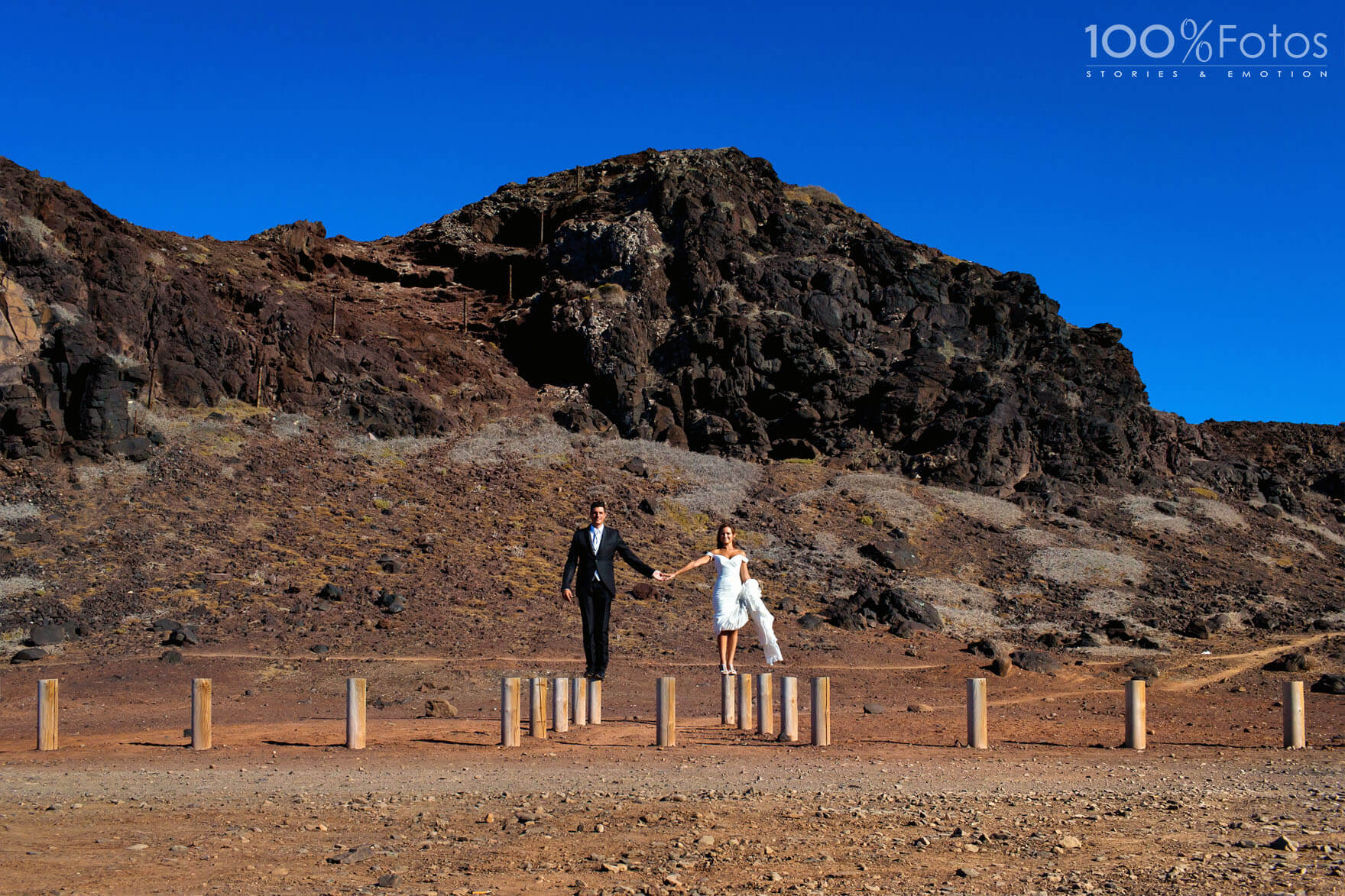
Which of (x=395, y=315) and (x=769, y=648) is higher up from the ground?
(x=395, y=315)

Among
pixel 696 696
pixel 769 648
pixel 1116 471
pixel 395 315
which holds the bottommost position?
pixel 696 696

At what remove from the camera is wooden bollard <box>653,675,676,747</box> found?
12484 millimetres

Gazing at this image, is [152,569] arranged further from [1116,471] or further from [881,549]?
[1116,471]

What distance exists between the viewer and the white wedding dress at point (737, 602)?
13.6 metres

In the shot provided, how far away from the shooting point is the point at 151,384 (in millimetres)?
36125

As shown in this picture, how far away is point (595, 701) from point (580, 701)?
0.60ft

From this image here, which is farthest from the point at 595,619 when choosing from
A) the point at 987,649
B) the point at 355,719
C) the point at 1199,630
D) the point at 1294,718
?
the point at 1199,630

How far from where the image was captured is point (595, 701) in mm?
14180

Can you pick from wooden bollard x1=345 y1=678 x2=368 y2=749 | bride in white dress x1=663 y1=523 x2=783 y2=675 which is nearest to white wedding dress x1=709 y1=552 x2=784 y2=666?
bride in white dress x1=663 y1=523 x2=783 y2=675

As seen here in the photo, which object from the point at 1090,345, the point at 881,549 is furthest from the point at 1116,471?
the point at 881,549

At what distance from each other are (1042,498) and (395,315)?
28.7 m

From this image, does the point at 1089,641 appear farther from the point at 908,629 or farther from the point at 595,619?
the point at 595,619

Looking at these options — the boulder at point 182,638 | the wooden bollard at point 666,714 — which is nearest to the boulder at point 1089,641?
the wooden bollard at point 666,714

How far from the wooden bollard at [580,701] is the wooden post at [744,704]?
193 centimetres
